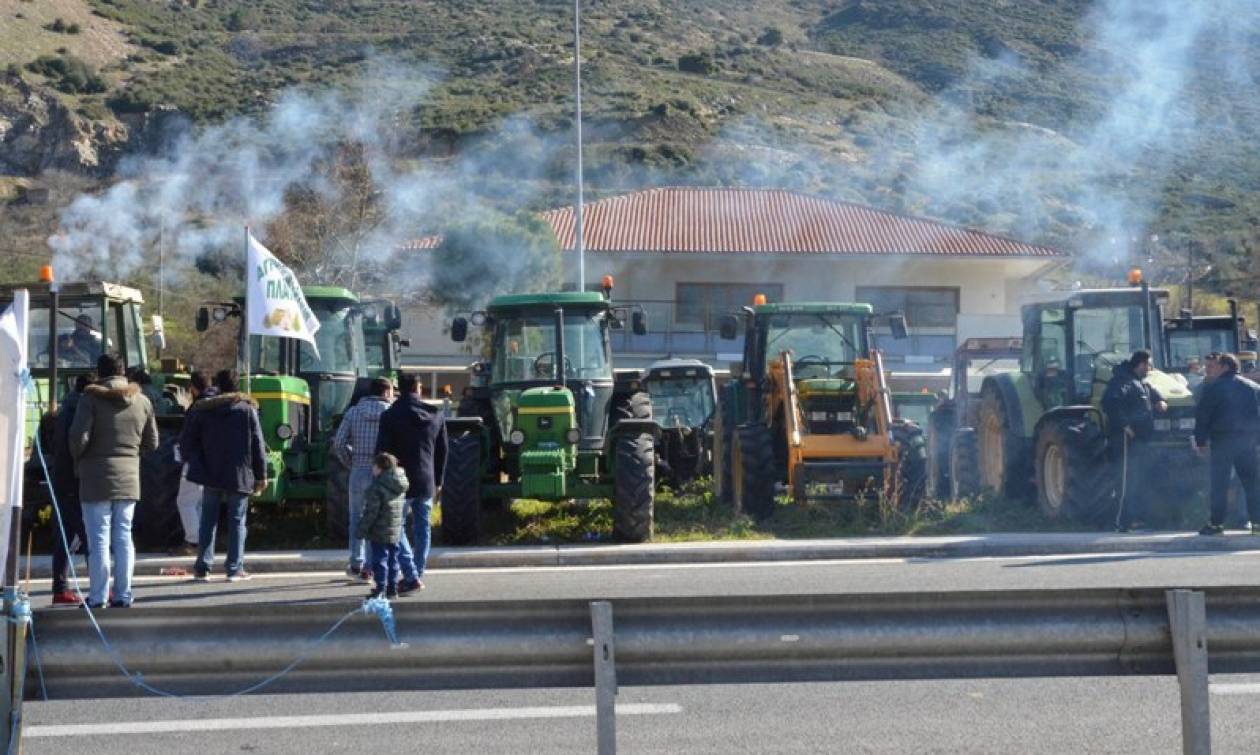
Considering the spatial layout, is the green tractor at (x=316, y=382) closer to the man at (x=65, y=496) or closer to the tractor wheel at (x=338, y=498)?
the tractor wheel at (x=338, y=498)

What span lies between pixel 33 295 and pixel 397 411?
6201 mm

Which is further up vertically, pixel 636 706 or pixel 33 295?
pixel 33 295

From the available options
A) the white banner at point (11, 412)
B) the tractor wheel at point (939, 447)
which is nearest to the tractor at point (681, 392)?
the tractor wheel at point (939, 447)

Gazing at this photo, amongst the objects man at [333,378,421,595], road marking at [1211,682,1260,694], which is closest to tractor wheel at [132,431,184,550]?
man at [333,378,421,595]

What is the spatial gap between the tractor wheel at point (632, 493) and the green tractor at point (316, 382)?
2574 millimetres

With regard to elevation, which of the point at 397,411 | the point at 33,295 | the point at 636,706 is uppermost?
the point at 33,295

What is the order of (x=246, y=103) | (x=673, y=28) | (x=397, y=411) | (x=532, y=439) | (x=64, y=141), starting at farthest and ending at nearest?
(x=673, y=28) < (x=246, y=103) < (x=64, y=141) < (x=532, y=439) < (x=397, y=411)

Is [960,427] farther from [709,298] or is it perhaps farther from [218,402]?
[709,298]

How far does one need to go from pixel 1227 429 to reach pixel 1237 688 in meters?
6.82

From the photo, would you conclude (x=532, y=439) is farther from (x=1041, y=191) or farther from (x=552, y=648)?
(x=1041, y=191)

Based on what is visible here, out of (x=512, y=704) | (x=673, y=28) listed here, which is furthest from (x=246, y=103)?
(x=512, y=704)

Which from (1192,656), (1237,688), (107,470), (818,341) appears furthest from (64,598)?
(818,341)

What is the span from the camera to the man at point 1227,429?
46.6 ft

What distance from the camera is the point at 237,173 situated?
38.2m
